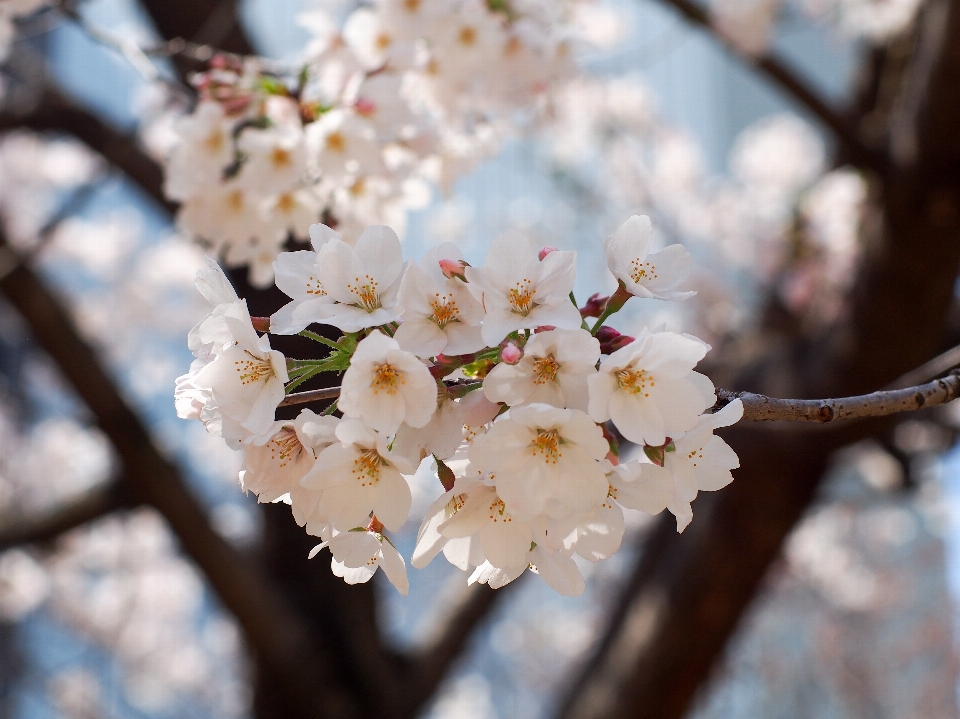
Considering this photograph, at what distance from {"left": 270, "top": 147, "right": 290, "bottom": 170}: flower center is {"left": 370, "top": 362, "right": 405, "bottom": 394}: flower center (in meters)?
0.82

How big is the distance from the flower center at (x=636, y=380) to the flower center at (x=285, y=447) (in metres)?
0.29

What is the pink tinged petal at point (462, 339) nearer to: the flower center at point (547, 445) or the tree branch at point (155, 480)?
the flower center at point (547, 445)

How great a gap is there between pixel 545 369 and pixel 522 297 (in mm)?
76

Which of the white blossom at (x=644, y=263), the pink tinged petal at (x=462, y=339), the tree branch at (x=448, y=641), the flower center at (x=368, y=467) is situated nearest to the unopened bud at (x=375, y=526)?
the flower center at (x=368, y=467)

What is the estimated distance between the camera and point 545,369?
637 millimetres

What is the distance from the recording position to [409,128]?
5.06 ft

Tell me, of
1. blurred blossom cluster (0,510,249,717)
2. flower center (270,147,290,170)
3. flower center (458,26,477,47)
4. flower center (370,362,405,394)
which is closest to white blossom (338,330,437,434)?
flower center (370,362,405,394)

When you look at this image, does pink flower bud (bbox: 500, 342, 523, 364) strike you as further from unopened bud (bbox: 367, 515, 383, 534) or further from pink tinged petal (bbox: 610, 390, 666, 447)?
unopened bud (bbox: 367, 515, 383, 534)

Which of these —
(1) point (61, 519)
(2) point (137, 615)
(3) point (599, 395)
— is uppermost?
(3) point (599, 395)

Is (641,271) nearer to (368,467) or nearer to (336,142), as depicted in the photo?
(368,467)

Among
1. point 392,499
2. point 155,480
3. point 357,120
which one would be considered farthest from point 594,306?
A: point 155,480

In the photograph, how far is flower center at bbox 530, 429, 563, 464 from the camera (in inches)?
24.0

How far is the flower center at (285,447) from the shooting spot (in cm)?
71

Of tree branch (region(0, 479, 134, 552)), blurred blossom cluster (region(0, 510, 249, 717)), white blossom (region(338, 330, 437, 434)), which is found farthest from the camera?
blurred blossom cluster (region(0, 510, 249, 717))
